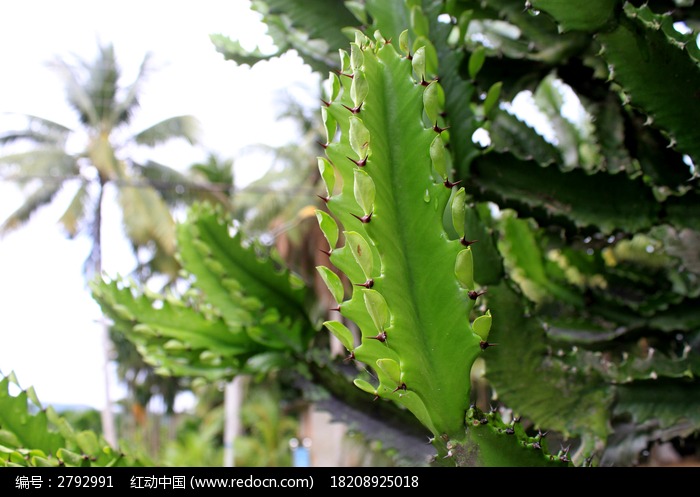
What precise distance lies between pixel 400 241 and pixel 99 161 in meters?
19.5

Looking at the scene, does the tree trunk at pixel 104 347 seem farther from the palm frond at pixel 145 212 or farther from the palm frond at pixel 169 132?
the palm frond at pixel 169 132

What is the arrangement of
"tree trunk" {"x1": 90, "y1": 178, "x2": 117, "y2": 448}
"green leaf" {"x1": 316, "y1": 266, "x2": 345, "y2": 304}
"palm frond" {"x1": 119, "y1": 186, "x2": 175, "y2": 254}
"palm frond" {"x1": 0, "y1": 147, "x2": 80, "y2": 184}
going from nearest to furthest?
"green leaf" {"x1": 316, "y1": 266, "x2": 345, "y2": 304} < "tree trunk" {"x1": 90, "y1": 178, "x2": 117, "y2": 448} < "palm frond" {"x1": 119, "y1": 186, "x2": 175, "y2": 254} < "palm frond" {"x1": 0, "y1": 147, "x2": 80, "y2": 184}

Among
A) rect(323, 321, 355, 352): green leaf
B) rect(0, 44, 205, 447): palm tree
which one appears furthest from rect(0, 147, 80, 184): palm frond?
rect(323, 321, 355, 352): green leaf

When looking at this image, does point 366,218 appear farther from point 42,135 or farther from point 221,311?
point 42,135

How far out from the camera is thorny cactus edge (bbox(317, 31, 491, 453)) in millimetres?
1281

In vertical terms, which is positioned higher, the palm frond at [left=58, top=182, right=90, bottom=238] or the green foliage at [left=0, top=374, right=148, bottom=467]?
the palm frond at [left=58, top=182, right=90, bottom=238]

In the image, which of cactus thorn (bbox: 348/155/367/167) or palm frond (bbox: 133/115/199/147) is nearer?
cactus thorn (bbox: 348/155/367/167)

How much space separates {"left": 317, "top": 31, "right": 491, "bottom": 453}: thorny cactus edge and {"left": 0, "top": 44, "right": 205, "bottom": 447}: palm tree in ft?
61.0

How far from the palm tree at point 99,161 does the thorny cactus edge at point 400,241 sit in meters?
18.6

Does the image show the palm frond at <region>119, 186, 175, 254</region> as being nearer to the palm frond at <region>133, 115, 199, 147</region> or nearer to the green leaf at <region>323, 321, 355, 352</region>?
the palm frond at <region>133, 115, 199, 147</region>

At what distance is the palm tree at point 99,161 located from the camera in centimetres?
1944
